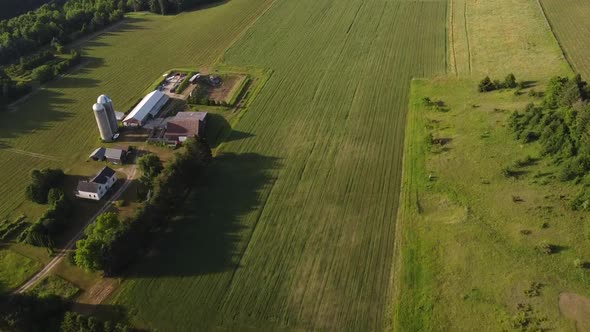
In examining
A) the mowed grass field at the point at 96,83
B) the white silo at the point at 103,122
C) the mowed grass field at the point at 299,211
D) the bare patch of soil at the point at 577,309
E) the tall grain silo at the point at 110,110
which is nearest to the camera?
the bare patch of soil at the point at 577,309

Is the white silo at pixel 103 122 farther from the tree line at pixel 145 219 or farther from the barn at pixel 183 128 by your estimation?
the tree line at pixel 145 219

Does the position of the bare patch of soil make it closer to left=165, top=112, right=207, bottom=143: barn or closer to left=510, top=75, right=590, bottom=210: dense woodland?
left=510, top=75, right=590, bottom=210: dense woodland

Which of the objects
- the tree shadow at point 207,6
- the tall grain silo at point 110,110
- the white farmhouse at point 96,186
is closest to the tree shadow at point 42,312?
the white farmhouse at point 96,186

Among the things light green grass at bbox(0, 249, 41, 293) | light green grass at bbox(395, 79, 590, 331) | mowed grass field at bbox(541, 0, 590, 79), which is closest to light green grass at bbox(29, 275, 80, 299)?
light green grass at bbox(0, 249, 41, 293)

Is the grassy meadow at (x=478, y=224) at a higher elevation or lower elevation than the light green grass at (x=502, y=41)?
lower

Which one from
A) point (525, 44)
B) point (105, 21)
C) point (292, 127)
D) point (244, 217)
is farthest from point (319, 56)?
point (105, 21)

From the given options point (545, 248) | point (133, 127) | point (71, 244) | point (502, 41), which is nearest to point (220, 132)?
point (133, 127)

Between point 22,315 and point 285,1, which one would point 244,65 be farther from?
point 22,315
